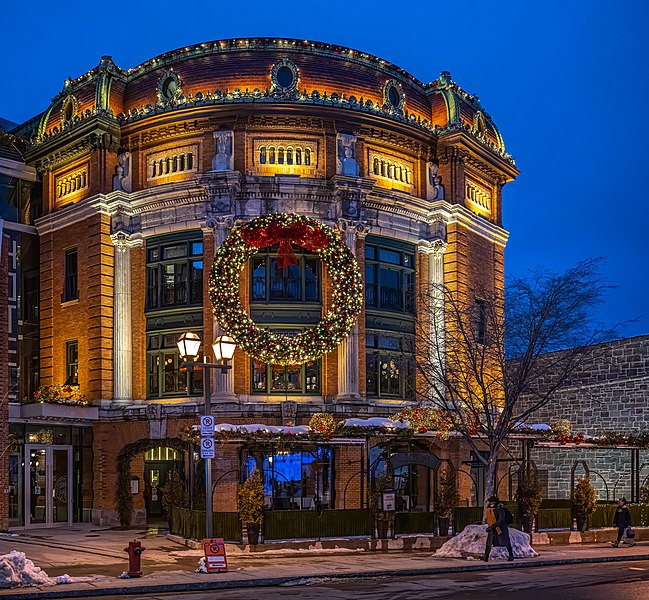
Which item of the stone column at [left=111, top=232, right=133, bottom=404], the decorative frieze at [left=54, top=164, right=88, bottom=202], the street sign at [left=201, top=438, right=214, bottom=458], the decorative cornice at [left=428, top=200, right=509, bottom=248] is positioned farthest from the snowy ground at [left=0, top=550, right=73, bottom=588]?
the decorative cornice at [left=428, top=200, right=509, bottom=248]

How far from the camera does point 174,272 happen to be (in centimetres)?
3922

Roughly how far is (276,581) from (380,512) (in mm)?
7552

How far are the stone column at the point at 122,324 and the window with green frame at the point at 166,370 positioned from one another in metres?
0.79

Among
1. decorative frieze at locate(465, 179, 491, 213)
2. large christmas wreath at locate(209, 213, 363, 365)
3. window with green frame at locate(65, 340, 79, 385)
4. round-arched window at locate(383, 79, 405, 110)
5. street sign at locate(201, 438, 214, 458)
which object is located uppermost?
round-arched window at locate(383, 79, 405, 110)

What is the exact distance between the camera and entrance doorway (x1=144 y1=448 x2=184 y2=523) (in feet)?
128

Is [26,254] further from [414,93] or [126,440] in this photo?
[414,93]

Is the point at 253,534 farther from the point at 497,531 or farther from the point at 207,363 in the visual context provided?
the point at 497,531

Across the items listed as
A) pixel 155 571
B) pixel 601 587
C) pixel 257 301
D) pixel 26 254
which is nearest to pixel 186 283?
pixel 257 301

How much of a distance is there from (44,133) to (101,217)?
20.8ft

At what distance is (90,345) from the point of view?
3947 centimetres

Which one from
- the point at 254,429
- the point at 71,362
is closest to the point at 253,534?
the point at 254,429

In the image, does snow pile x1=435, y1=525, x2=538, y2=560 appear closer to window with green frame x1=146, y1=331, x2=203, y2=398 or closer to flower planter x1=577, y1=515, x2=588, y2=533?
flower planter x1=577, y1=515, x2=588, y2=533

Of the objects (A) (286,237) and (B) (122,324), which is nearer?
(A) (286,237)

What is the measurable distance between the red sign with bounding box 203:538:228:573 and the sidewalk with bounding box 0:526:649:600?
29 cm
